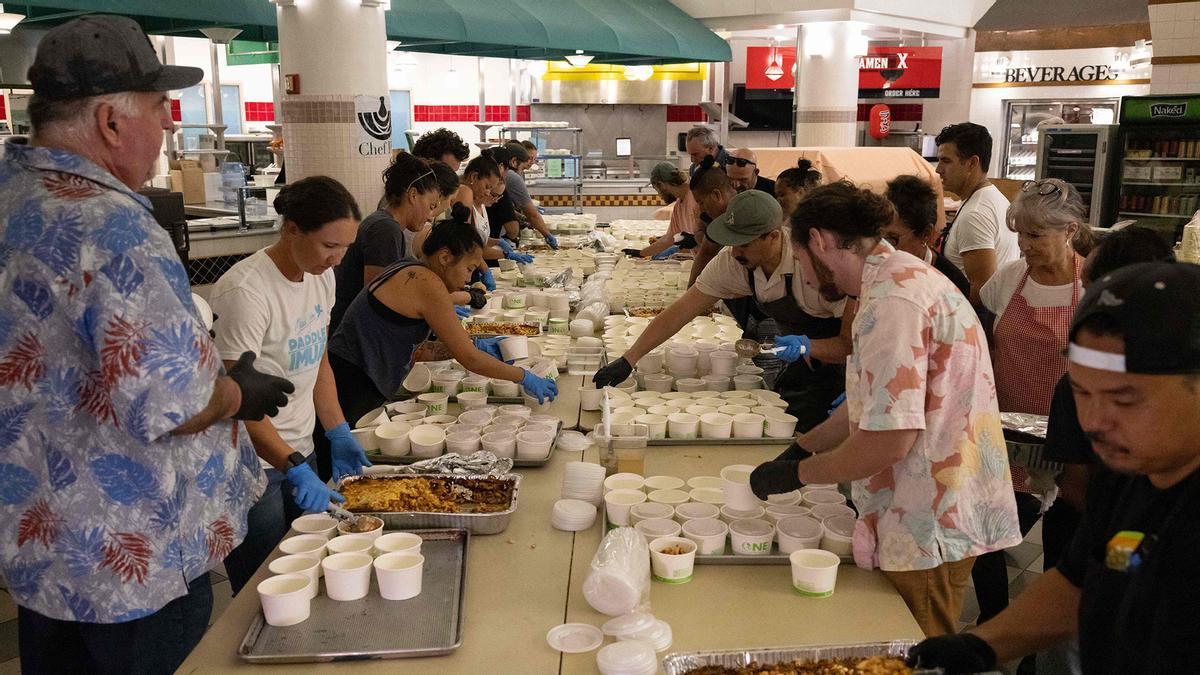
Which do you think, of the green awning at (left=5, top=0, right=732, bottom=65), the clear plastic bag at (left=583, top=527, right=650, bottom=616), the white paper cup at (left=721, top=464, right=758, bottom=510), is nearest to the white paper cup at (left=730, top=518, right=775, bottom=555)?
the white paper cup at (left=721, top=464, right=758, bottom=510)

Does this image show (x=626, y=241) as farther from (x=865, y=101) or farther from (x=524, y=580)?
(x=865, y=101)

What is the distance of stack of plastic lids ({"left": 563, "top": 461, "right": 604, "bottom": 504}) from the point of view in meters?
2.58

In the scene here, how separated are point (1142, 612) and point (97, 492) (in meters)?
1.75

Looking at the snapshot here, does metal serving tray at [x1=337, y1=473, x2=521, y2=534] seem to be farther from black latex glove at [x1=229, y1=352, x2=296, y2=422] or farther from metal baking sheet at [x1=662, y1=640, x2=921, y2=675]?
metal baking sheet at [x1=662, y1=640, x2=921, y2=675]

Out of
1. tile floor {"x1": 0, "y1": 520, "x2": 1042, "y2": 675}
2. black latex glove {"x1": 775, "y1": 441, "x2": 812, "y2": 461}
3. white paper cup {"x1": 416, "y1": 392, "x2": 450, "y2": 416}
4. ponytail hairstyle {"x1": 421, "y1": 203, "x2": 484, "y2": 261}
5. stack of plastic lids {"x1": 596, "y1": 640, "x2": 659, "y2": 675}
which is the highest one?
ponytail hairstyle {"x1": 421, "y1": 203, "x2": 484, "y2": 261}

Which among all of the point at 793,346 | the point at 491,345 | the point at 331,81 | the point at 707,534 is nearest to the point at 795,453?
the point at 707,534

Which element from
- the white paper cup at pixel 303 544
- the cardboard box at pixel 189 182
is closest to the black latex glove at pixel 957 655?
the white paper cup at pixel 303 544

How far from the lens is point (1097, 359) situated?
3.96 feet

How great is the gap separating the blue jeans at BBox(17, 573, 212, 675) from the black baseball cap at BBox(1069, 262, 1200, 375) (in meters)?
1.79

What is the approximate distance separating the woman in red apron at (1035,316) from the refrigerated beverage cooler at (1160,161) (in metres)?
6.24

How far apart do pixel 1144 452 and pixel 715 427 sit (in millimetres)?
2041

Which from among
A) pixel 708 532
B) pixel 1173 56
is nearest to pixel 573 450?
pixel 708 532

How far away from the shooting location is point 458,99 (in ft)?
60.5

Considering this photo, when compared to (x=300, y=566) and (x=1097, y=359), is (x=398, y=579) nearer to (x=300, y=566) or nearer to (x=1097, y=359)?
(x=300, y=566)
